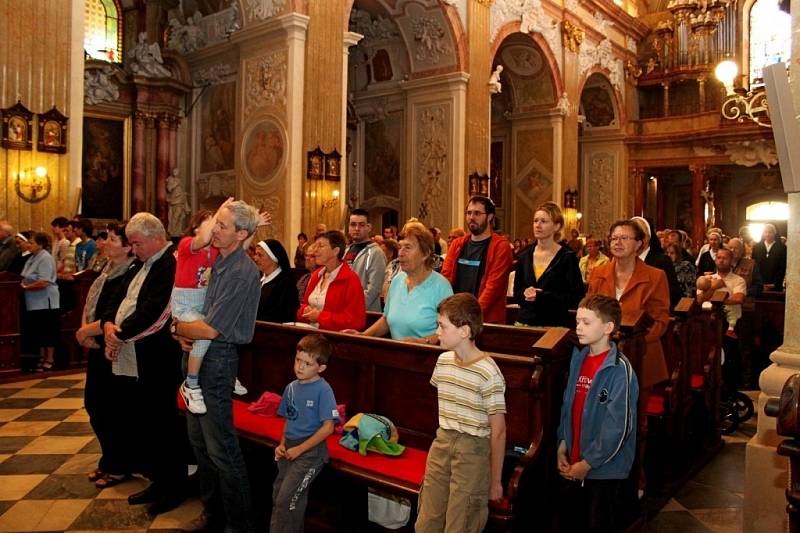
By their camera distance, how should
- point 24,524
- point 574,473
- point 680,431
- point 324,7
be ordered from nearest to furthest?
point 574,473 → point 24,524 → point 680,431 → point 324,7

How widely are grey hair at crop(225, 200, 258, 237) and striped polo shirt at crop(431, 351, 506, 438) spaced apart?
4.36 feet

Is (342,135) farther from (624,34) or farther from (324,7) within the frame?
(624,34)

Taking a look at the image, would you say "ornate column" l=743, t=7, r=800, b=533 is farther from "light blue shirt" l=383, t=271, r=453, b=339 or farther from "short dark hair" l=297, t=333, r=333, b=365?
"short dark hair" l=297, t=333, r=333, b=365

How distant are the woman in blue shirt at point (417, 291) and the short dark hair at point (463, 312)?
92 cm

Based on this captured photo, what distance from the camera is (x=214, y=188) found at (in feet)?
50.3

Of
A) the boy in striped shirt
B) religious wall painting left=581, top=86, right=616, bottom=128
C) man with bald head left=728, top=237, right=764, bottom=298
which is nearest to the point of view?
the boy in striped shirt

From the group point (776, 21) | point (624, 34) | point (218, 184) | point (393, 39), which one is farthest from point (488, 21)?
point (776, 21)

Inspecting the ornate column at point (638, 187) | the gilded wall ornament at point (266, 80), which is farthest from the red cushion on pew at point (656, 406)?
the ornate column at point (638, 187)

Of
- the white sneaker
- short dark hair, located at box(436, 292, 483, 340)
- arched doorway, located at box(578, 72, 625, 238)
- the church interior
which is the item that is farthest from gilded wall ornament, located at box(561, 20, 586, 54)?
the white sneaker

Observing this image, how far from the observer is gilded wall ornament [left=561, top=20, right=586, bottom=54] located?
746 inches

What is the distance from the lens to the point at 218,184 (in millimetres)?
15219

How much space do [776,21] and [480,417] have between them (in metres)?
23.6

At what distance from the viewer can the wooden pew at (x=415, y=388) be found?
322 cm

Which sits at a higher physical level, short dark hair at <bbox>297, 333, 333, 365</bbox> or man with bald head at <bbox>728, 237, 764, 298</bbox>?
man with bald head at <bbox>728, 237, 764, 298</bbox>
